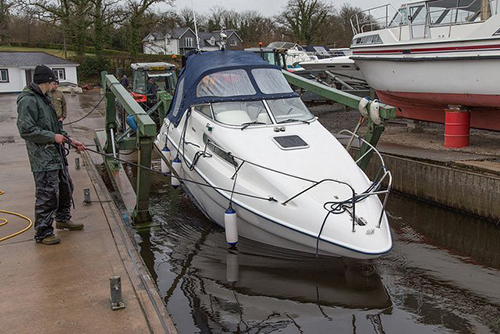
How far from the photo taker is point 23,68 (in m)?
34.9

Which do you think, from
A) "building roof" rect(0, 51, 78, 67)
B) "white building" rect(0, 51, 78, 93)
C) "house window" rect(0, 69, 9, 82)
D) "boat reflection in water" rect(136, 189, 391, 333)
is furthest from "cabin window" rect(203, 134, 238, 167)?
"house window" rect(0, 69, 9, 82)

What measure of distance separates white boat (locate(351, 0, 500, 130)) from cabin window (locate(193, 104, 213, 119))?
18.1 feet

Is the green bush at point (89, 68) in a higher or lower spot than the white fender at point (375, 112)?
higher

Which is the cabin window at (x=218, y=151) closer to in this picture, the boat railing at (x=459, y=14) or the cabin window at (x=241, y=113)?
the cabin window at (x=241, y=113)

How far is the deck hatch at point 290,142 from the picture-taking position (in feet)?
21.7

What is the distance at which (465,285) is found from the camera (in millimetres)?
6062

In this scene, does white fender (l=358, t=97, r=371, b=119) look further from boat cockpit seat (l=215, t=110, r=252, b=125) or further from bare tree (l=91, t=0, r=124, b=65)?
bare tree (l=91, t=0, r=124, b=65)

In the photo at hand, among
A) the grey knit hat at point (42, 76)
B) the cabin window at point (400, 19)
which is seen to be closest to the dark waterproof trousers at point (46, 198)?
the grey knit hat at point (42, 76)

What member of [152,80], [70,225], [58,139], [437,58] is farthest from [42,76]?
[152,80]

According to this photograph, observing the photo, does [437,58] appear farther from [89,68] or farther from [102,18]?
[102,18]

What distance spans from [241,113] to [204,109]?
62 centimetres

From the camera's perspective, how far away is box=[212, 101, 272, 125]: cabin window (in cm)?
718

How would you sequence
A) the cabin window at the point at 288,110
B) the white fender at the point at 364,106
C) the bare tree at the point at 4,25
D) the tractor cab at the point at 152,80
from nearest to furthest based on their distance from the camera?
1. the cabin window at the point at 288,110
2. the white fender at the point at 364,106
3. the tractor cab at the point at 152,80
4. the bare tree at the point at 4,25

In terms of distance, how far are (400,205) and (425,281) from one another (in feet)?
11.3
